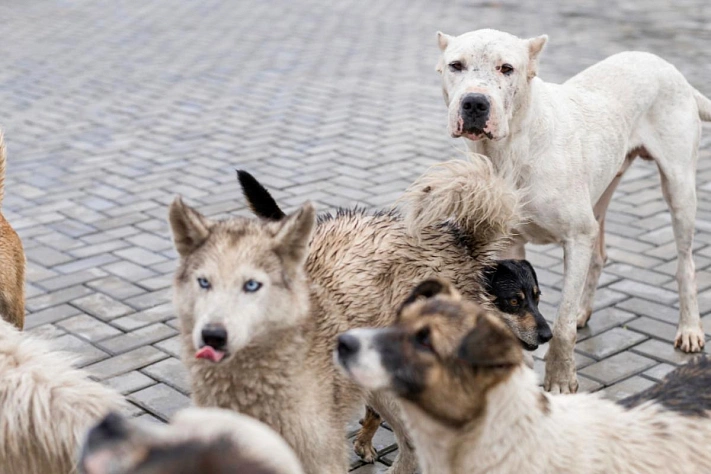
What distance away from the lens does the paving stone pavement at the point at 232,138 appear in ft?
19.9

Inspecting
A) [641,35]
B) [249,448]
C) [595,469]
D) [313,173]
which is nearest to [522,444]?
[595,469]

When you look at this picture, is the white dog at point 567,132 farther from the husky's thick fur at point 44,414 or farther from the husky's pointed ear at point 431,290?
the husky's thick fur at point 44,414

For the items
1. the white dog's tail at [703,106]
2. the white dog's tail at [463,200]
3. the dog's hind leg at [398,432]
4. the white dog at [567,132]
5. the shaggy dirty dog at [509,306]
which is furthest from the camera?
the white dog's tail at [703,106]

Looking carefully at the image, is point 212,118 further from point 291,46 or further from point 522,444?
point 522,444

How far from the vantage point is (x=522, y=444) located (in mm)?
3207

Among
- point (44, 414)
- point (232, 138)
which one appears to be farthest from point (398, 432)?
point (232, 138)

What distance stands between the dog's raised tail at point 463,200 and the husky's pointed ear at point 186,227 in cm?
106

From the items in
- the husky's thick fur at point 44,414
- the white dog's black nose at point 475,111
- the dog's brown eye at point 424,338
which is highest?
the white dog's black nose at point 475,111

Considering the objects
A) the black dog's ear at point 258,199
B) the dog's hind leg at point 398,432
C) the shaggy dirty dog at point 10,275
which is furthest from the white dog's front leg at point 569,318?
the shaggy dirty dog at point 10,275

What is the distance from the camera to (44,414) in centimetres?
324

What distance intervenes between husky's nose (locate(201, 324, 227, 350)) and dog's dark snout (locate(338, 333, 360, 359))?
19.9 inches

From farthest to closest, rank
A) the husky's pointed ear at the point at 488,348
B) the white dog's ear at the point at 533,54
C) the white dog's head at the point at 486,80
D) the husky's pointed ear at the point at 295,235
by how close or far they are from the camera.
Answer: the white dog's ear at the point at 533,54 → the white dog's head at the point at 486,80 → the husky's pointed ear at the point at 295,235 → the husky's pointed ear at the point at 488,348

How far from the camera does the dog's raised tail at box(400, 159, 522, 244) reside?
171 inches

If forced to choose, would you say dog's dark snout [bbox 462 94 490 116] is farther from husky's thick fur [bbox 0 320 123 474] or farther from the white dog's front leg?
husky's thick fur [bbox 0 320 123 474]
